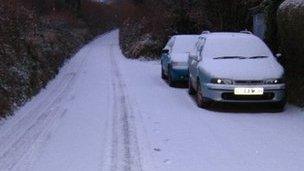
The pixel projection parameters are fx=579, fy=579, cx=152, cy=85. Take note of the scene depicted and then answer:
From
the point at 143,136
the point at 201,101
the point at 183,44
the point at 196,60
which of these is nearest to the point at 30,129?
the point at 143,136

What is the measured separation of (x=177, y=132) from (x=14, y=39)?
8.93 meters

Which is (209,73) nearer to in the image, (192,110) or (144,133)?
(192,110)

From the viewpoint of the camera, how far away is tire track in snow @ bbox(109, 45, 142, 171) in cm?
780

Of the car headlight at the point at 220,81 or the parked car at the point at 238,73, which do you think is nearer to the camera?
the parked car at the point at 238,73

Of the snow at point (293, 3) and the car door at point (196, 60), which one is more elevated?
the snow at point (293, 3)

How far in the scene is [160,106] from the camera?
13.1 m

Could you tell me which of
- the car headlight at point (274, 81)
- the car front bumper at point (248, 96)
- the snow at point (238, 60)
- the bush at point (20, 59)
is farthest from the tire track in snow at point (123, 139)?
the car headlight at point (274, 81)

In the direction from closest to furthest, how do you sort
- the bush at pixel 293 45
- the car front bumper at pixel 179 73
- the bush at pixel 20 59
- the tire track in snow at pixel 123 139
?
the tire track in snow at pixel 123 139 < the bush at pixel 293 45 < the bush at pixel 20 59 < the car front bumper at pixel 179 73


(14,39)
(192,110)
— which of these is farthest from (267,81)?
(14,39)

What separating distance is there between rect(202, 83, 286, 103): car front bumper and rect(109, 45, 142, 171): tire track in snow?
73.4 inches

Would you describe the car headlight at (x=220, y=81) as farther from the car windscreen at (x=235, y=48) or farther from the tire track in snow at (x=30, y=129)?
the tire track in snow at (x=30, y=129)

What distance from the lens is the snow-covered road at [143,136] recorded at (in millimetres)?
7848

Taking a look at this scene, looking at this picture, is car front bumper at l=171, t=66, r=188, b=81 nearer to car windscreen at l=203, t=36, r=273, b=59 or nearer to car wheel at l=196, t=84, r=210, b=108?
car windscreen at l=203, t=36, r=273, b=59

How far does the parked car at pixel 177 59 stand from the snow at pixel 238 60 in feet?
10.3
